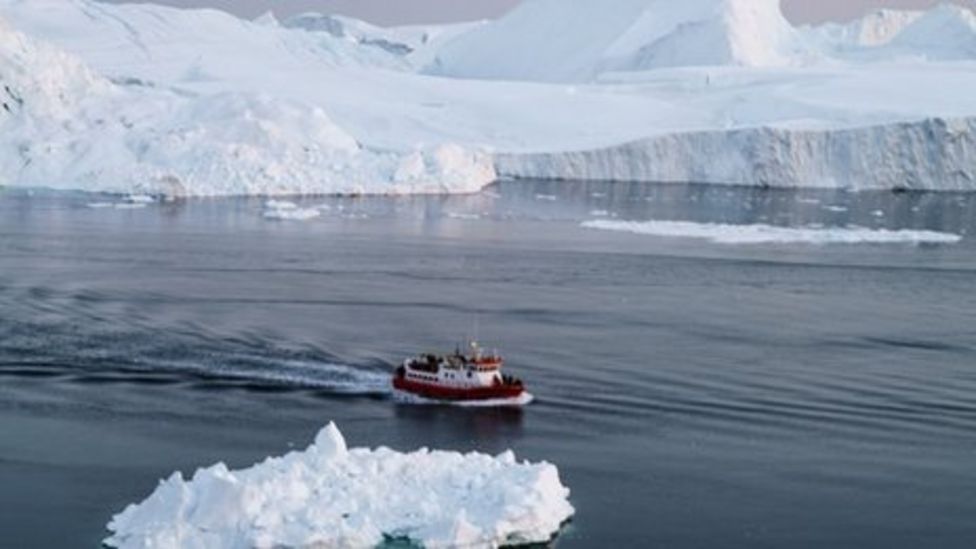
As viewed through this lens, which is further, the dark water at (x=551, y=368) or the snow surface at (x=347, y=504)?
the dark water at (x=551, y=368)

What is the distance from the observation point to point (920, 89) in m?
62.0

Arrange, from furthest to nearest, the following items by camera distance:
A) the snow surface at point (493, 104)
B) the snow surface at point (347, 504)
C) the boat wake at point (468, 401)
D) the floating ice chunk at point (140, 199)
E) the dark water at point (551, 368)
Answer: the snow surface at point (493, 104) → the floating ice chunk at point (140, 199) → the boat wake at point (468, 401) → the dark water at point (551, 368) → the snow surface at point (347, 504)

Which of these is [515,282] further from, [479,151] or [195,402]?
[479,151]

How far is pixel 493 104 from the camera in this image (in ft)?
214

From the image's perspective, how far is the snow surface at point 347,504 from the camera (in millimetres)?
11844

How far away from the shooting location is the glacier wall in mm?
54938

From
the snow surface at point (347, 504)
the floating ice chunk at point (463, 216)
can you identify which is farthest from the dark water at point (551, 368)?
the floating ice chunk at point (463, 216)

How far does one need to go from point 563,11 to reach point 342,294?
67.6 metres

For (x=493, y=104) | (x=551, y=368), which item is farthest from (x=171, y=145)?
(x=551, y=368)

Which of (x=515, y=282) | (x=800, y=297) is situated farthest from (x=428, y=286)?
(x=800, y=297)

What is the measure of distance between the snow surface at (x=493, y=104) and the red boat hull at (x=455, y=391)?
28.4 m

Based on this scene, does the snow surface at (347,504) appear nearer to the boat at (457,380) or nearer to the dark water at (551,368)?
the dark water at (551,368)

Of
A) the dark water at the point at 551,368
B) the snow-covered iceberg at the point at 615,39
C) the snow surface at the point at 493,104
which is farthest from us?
the snow-covered iceberg at the point at 615,39

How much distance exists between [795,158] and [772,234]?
1903 cm
